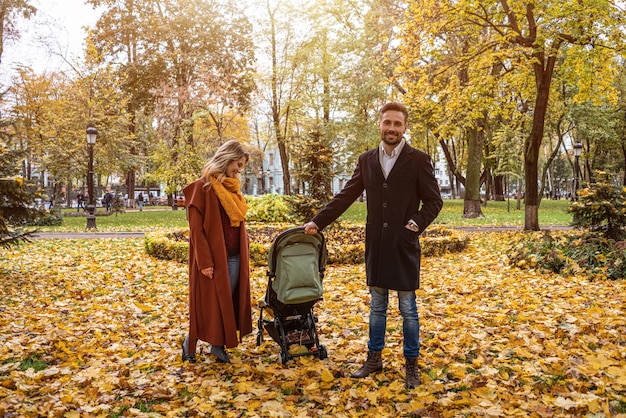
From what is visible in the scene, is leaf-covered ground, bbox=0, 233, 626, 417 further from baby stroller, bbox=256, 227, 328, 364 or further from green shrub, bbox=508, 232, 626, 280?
green shrub, bbox=508, 232, 626, 280

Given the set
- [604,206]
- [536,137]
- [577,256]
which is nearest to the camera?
[604,206]

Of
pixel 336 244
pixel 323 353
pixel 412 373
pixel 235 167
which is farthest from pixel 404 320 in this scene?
pixel 336 244

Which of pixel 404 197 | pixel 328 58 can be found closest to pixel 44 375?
pixel 404 197

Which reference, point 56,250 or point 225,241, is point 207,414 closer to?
point 225,241

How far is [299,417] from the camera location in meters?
3.50

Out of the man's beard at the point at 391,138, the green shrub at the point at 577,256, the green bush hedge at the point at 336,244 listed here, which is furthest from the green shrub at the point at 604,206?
the man's beard at the point at 391,138

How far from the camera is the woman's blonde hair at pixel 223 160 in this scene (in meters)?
4.42

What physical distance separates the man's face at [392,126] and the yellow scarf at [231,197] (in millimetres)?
1482

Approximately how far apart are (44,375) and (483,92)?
1361 cm

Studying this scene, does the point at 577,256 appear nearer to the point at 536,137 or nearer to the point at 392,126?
the point at 536,137

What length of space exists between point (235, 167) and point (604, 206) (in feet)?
23.5

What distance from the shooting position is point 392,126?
3.92 meters

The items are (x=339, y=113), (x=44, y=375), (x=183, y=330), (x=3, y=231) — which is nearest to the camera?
(x=44, y=375)

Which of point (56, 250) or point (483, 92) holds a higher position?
point (483, 92)
